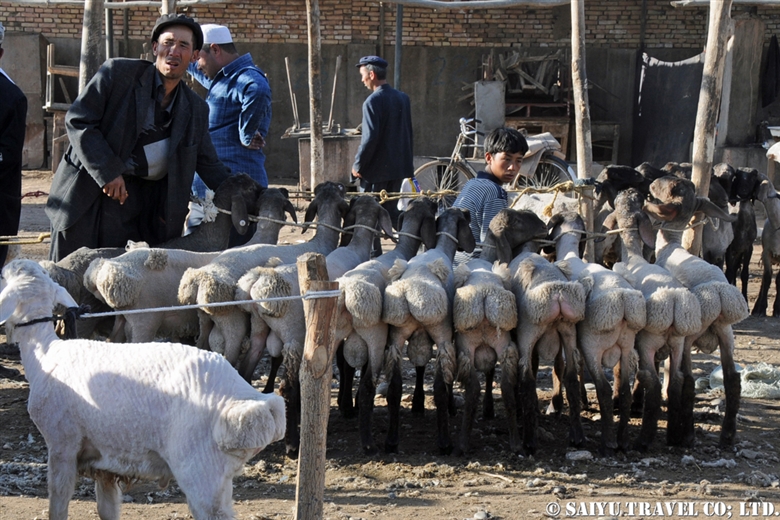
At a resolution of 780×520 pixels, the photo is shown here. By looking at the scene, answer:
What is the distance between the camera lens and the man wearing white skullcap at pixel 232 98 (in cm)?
730

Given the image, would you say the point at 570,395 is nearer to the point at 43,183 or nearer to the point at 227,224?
the point at 227,224

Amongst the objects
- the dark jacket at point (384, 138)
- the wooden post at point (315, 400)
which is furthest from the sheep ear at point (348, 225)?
the dark jacket at point (384, 138)

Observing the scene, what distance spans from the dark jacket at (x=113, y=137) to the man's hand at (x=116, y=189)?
0.03 m

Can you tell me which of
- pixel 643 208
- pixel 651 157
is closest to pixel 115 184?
pixel 643 208

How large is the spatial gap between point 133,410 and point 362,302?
188 cm

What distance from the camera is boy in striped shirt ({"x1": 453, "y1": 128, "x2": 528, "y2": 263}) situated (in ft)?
21.8

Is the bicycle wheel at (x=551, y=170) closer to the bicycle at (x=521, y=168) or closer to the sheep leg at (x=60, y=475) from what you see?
the bicycle at (x=521, y=168)

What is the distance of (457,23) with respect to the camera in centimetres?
1798

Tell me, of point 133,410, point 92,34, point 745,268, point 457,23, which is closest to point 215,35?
point 92,34

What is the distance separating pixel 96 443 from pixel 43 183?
14.5 m

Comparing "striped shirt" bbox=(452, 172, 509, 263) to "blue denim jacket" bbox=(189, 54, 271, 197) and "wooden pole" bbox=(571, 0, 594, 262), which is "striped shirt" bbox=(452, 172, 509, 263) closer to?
"blue denim jacket" bbox=(189, 54, 271, 197)

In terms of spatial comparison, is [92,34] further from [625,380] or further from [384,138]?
[625,380]

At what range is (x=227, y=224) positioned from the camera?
657cm

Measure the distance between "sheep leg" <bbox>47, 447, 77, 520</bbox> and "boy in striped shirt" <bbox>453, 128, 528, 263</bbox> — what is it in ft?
12.1
